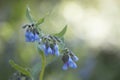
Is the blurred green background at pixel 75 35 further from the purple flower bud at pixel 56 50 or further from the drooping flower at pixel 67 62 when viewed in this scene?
the purple flower bud at pixel 56 50

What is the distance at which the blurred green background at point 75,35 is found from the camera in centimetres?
470

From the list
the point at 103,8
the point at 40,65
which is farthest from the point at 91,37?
the point at 40,65

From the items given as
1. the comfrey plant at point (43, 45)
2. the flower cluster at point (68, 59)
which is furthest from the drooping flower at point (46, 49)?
the flower cluster at point (68, 59)

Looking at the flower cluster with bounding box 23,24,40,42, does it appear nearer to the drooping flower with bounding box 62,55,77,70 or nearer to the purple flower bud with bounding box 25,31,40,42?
the purple flower bud with bounding box 25,31,40,42

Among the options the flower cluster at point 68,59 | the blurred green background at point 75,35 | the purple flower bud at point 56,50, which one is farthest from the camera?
the blurred green background at point 75,35

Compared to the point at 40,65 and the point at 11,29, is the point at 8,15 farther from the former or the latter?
the point at 40,65

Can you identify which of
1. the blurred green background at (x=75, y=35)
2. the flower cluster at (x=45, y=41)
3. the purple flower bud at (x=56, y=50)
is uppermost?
the blurred green background at (x=75, y=35)

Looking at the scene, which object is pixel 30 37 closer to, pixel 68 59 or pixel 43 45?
pixel 43 45

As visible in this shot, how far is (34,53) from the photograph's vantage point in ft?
16.2

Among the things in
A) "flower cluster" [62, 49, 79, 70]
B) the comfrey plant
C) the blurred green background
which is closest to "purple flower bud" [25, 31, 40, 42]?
the comfrey plant

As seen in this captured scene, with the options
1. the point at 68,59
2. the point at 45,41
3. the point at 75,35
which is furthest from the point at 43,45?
the point at 75,35

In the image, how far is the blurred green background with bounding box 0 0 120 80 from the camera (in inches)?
185

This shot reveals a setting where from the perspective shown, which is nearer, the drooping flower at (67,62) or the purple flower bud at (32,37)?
the purple flower bud at (32,37)

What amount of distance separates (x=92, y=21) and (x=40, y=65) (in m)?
4.34
